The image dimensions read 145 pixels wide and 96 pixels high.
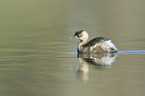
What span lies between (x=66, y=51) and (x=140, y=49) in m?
2.56

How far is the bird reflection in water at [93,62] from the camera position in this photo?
36.9 feet

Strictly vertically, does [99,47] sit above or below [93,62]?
above

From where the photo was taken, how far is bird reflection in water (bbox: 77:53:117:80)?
36.9 ft

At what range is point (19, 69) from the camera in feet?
38.8

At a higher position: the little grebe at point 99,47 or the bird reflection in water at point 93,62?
the little grebe at point 99,47

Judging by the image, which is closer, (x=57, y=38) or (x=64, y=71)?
(x=64, y=71)

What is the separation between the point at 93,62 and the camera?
12750 mm

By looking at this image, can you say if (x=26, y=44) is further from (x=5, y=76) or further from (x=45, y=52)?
(x=5, y=76)

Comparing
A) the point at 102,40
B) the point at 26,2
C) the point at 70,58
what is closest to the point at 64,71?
the point at 70,58

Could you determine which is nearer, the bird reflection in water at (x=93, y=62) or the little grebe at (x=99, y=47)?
the bird reflection in water at (x=93, y=62)

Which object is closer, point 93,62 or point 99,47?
point 93,62

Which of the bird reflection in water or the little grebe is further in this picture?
the little grebe

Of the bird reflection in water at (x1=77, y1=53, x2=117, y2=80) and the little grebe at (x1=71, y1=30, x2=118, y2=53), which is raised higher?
the little grebe at (x1=71, y1=30, x2=118, y2=53)

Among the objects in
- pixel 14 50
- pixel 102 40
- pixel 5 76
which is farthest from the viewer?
pixel 14 50
